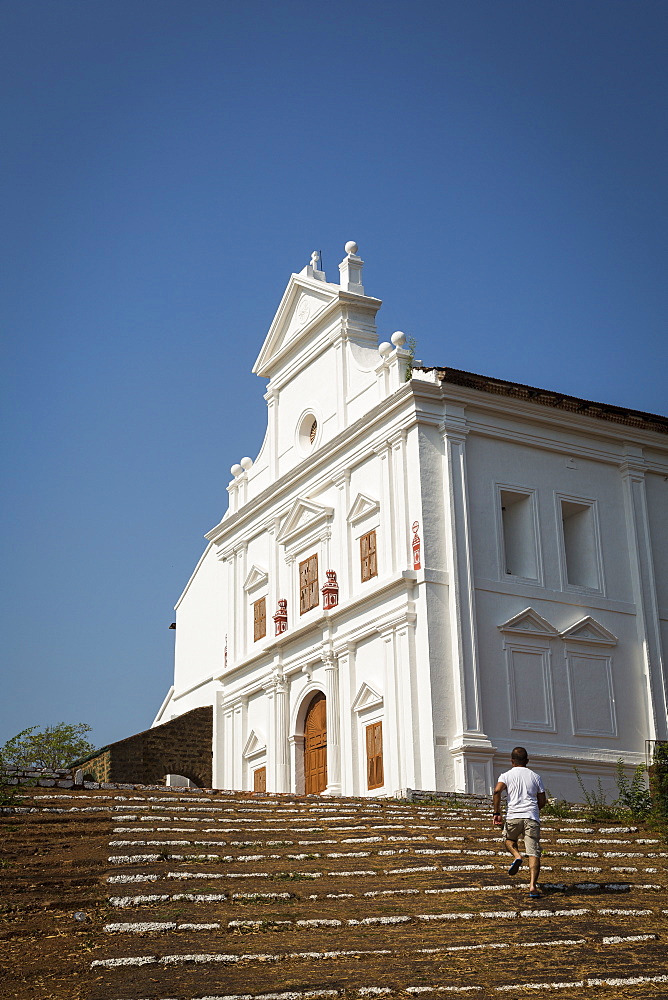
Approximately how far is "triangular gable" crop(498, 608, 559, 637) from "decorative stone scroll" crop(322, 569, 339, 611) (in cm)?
411

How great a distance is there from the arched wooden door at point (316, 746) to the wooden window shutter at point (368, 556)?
3.18 metres

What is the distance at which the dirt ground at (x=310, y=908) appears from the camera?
9.40m

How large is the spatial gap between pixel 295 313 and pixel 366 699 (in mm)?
10858

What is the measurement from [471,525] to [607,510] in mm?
4041

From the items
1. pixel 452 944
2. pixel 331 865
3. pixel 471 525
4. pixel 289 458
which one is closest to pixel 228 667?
pixel 289 458

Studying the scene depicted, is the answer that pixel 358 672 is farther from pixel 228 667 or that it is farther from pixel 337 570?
pixel 228 667

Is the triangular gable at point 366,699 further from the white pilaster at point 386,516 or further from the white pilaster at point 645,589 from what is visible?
the white pilaster at point 645,589

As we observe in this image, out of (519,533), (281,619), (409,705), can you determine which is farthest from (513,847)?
(281,619)

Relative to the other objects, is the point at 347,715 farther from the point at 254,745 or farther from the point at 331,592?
the point at 254,745

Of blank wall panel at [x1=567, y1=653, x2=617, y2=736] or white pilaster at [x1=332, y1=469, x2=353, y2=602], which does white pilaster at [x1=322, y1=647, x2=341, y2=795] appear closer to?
white pilaster at [x1=332, y1=469, x2=353, y2=602]

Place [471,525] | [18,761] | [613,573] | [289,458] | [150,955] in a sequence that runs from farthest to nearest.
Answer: [18,761] → [289,458] → [613,573] → [471,525] → [150,955]

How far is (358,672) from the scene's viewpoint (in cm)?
2611

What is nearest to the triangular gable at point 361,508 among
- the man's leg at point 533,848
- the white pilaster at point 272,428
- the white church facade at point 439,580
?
the white church facade at point 439,580

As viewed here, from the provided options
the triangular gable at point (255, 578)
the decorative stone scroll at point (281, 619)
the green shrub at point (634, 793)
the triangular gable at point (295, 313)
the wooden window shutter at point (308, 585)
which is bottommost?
the green shrub at point (634, 793)
